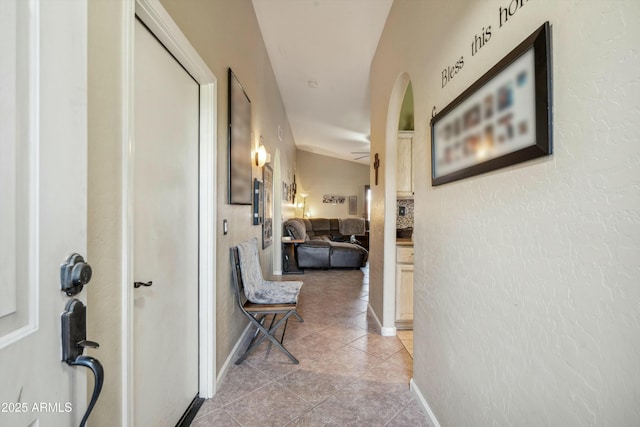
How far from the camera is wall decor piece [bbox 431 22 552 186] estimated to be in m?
0.82

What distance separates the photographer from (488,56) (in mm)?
1114

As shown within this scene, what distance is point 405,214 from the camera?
397 cm

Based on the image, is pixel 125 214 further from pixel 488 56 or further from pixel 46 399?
pixel 488 56

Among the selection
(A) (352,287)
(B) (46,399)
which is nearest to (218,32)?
(B) (46,399)

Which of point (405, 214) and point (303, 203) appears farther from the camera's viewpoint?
point (303, 203)

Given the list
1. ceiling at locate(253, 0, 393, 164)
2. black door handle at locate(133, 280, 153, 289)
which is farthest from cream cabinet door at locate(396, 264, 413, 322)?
ceiling at locate(253, 0, 393, 164)

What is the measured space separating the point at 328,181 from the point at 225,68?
8109mm

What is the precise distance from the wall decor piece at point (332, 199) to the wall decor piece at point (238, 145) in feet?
24.3

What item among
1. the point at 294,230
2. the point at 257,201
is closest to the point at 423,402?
the point at 257,201

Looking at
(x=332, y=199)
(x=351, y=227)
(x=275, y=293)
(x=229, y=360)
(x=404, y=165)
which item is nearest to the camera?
(x=229, y=360)

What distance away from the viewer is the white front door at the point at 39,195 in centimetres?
50

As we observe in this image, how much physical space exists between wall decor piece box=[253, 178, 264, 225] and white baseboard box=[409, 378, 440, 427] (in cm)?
211

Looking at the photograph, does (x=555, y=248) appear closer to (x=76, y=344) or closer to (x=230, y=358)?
(x=76, y=344)

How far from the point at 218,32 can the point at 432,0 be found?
1380mm
